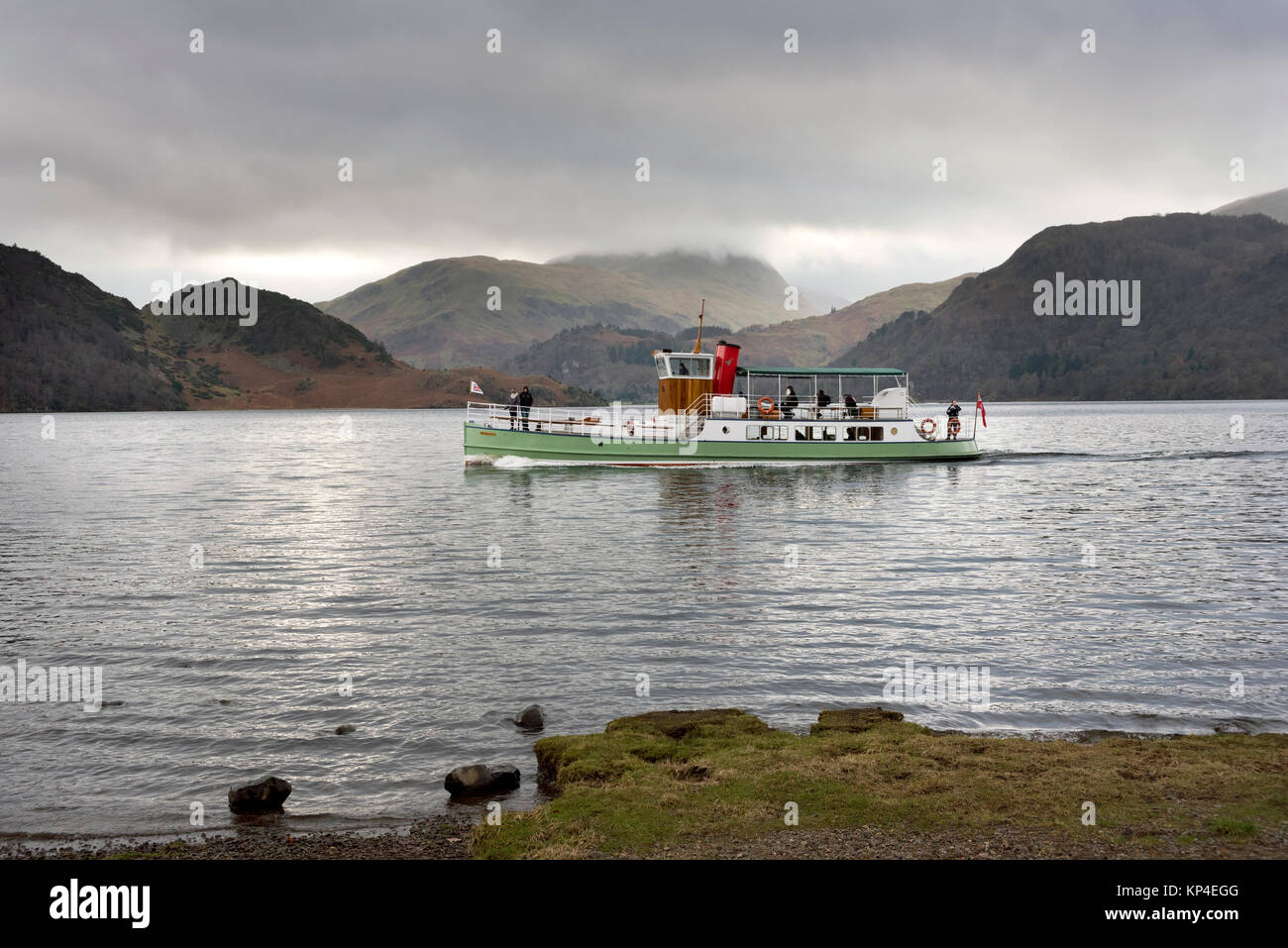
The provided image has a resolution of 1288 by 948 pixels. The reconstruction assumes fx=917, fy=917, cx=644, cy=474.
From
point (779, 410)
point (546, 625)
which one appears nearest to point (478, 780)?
point (546, 625)

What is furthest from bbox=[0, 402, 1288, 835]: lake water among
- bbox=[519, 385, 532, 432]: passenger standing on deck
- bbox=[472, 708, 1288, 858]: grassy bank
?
bbox=[519, 385, 532, 432]: passenger standing on deck

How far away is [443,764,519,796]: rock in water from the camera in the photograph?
12.1 meters

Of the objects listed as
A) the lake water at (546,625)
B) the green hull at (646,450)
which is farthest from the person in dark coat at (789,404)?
the lake water at (546,625)

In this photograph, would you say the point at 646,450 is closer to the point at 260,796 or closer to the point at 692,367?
the point at 692,367

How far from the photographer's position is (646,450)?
6912cm

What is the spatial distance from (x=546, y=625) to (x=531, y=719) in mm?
7106

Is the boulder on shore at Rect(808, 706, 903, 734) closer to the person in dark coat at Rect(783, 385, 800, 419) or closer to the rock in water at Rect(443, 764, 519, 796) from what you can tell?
the rock in water at Rect(443, 764, 519, 796)

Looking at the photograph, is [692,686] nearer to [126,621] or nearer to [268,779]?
[268,779]

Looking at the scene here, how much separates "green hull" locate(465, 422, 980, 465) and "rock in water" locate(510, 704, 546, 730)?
5370 centimetres

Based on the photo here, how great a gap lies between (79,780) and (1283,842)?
49.1ft

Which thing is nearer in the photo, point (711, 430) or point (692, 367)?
point (692, 367)

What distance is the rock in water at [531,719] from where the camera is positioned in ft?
48.9

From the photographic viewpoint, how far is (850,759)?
12.3 metres

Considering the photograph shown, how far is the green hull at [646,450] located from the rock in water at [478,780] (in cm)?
5634
